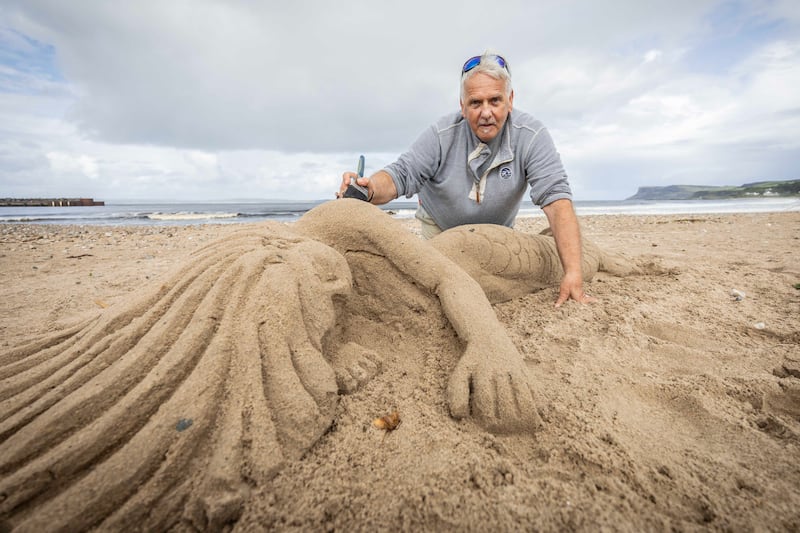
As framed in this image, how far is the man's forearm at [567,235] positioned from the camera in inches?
109

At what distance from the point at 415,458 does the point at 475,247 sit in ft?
5.12

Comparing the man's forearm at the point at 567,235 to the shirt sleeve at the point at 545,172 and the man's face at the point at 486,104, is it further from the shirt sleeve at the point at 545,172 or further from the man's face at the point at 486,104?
the man's face at the point at 486,104

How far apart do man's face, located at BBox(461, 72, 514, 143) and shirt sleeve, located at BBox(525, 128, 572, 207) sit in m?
0.34

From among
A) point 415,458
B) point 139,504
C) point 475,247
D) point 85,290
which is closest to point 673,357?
point 475,247

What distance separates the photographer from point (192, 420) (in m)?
1.14

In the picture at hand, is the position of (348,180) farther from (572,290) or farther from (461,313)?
(572,290)

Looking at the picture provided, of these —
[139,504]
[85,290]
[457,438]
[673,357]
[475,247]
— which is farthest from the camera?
[85,290]

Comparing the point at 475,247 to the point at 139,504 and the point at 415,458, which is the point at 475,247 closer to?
the point at 415,458

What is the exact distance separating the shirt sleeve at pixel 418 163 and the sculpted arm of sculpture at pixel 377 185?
120 mm

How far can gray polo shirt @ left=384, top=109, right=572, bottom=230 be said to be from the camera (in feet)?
9.99

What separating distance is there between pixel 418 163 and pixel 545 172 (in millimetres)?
1046

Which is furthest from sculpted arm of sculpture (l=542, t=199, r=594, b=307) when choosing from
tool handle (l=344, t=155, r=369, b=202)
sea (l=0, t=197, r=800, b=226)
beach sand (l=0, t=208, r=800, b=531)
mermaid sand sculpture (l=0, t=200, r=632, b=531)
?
sea (l=0, t=197, r=800, b=226)

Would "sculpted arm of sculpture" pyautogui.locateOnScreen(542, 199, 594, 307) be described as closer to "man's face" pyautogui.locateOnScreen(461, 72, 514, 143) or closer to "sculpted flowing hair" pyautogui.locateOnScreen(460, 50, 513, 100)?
"man's face" pyautogui.locateOnScreen(461, 72, 514, 143)

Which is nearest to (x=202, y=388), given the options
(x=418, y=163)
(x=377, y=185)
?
(x=377, y=185)
